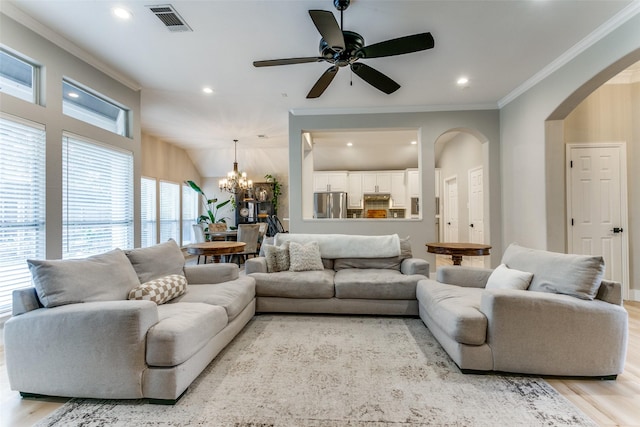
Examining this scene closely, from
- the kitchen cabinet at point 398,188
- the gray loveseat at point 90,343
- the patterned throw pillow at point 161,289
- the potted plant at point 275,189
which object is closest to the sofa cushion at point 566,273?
the gray loveseat at point 90,343

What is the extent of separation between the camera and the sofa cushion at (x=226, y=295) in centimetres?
235

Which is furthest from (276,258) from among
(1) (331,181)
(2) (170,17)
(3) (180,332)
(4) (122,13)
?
(1) (331,181)

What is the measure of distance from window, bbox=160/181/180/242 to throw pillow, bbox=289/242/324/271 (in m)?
4.96

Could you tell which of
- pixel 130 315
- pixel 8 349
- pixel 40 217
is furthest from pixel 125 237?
pixel 130 315

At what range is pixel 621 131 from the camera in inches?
149

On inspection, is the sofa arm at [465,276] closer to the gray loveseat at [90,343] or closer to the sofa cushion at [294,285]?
the sofa cushion at [294,285]

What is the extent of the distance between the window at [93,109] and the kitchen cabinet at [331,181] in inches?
198

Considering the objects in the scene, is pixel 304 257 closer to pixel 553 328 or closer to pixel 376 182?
pixel 553 328

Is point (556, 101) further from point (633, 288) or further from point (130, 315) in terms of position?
point (130, 315)

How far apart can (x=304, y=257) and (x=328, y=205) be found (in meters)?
3.74

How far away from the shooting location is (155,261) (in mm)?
2535

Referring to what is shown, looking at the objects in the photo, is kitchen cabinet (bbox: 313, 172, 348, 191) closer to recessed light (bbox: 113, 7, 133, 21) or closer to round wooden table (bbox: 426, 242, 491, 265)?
round wooden table (bbox: 426, 242, 491, 265)

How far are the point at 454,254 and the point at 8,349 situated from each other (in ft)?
13.4

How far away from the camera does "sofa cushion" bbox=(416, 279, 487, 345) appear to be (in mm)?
1957
